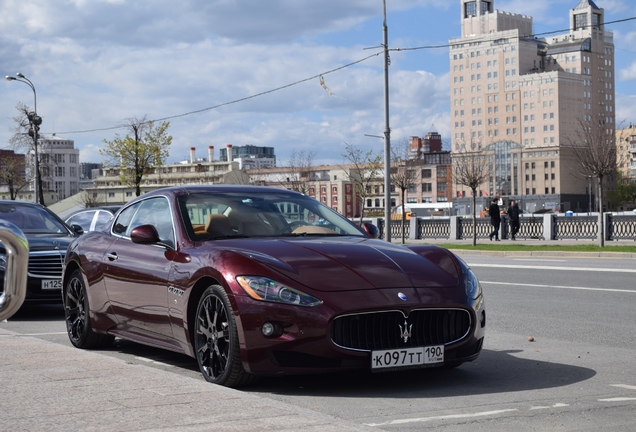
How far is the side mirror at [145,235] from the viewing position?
7387 mm

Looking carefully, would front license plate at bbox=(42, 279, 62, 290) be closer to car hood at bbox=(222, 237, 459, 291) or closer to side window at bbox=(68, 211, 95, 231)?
car hood at bbox=(222, 237, 459, 291)

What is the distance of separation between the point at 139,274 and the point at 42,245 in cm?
533

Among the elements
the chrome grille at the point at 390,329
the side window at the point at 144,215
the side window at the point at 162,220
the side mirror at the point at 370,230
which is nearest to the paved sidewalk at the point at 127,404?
the chrome grille at the point at 390,329

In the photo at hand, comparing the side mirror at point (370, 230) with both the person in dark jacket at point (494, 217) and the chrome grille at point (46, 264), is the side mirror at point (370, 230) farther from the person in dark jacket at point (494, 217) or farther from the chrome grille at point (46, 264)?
the person in dark jacket at point (494, 217)

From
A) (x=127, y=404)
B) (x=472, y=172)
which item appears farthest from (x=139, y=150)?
(x=127, y=404)

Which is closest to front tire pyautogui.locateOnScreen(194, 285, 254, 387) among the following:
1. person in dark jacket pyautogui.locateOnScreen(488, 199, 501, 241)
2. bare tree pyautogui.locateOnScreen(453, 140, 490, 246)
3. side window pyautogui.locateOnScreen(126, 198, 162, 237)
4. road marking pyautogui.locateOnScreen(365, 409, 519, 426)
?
road marking pyautogui.locateOnScreen(365, 409, 519, 426)

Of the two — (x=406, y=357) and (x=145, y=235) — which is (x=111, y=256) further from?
(x=406, y=357)

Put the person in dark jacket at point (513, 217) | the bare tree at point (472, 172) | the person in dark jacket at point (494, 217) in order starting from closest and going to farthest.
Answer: the person in dark jacket at point (494, 217) → the person in dark jacket at point (513, 217) → the bare tree at point (472, 172)

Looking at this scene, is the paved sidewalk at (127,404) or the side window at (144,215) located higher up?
the side window at (144,215)

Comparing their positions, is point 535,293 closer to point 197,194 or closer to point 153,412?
point 197,194

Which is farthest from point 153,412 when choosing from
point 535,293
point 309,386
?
point 535,293

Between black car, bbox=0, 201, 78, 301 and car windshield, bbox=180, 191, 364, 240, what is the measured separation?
13.7 ft

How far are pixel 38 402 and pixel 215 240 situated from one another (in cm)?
219

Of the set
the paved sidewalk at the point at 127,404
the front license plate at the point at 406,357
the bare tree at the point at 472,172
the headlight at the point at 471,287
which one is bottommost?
the paved sidewalk at the point at 127,404
